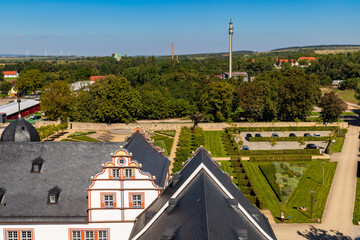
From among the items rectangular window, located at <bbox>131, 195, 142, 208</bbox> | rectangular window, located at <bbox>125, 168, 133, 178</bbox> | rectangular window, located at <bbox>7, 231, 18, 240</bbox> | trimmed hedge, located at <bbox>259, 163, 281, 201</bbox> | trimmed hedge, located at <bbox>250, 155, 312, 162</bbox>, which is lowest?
trimmed hedge, located at <bbox>259, 163, 281, 201</bbox>

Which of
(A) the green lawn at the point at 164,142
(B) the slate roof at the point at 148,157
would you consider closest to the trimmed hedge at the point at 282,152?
(A) the green lawn at the point at 164,142

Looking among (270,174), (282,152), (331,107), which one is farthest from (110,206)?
(331,107)

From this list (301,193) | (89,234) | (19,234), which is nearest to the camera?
(19,234)

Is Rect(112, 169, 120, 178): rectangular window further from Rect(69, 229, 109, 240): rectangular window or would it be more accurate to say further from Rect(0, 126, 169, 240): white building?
Rect(69, 229, 109, 240): rectangular window

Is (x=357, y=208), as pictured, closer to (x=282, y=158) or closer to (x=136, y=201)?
(x=282, y=158)

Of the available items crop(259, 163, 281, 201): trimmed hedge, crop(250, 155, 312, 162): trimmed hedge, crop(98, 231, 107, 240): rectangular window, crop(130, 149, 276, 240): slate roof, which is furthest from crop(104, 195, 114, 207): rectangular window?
crop(250, 155, 312, 162): trimmed hedge

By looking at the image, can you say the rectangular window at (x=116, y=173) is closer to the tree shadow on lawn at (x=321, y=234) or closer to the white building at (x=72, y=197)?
the white building at (x=72, y=197)
